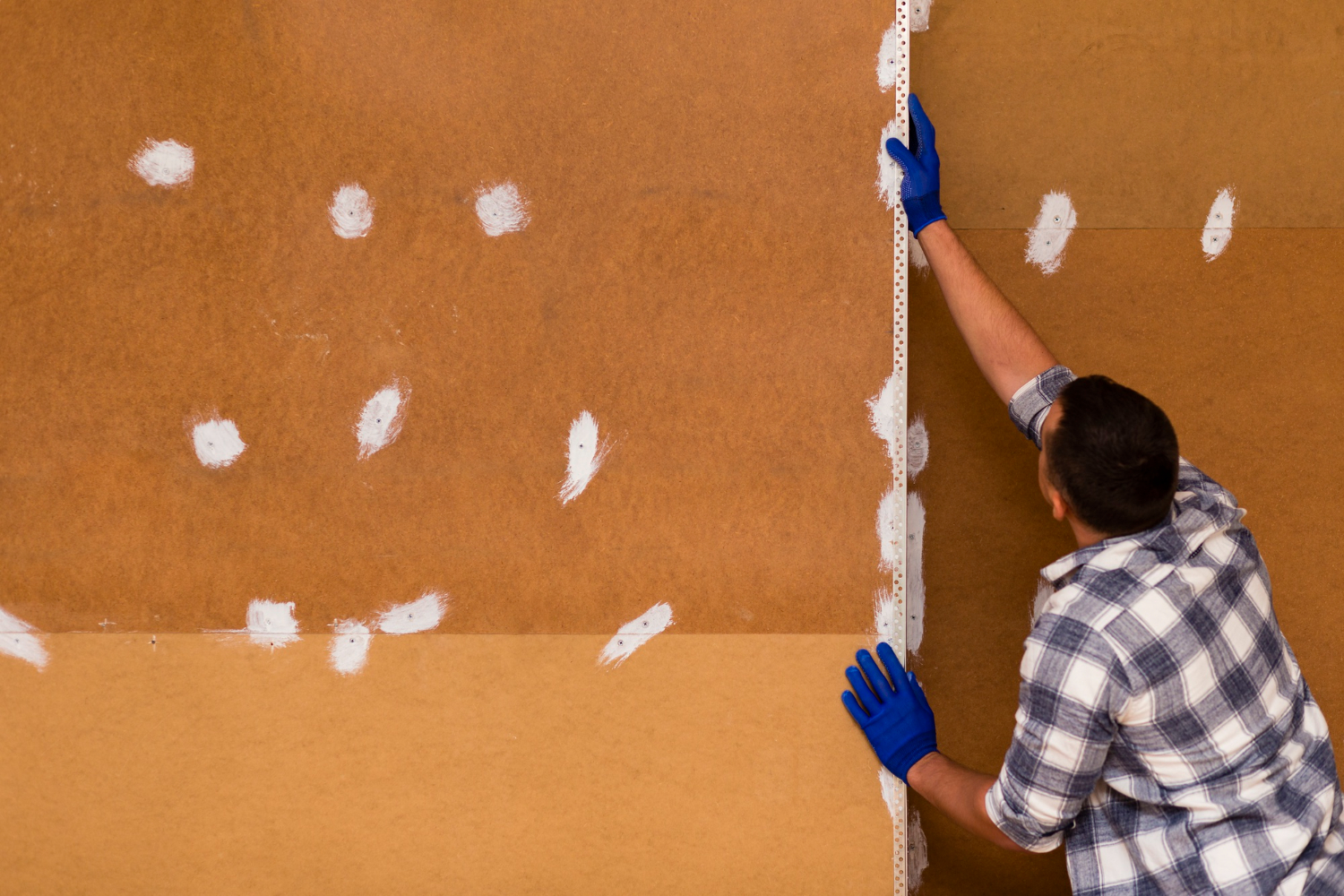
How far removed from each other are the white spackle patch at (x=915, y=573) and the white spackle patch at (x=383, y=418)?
0.96 m

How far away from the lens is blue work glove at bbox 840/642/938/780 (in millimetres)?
1315

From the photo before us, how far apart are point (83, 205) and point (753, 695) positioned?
144 cm

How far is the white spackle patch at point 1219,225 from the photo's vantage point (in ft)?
5.00

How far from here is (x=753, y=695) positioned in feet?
4.48

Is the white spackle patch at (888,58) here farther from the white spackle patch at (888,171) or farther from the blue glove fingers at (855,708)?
the blue glove fingers at (855,708)

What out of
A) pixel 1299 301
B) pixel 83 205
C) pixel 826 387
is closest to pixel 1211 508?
pixel 826 387

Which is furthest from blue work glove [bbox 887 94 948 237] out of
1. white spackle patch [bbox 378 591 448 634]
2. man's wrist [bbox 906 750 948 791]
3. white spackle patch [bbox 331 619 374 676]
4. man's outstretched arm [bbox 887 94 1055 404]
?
white spackle patch [bbox 331 619 374 676]

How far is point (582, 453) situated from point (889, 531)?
542 millimetres

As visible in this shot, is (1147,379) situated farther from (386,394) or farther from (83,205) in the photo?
(83,205)

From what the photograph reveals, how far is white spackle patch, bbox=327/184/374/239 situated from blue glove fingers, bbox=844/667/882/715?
112cm

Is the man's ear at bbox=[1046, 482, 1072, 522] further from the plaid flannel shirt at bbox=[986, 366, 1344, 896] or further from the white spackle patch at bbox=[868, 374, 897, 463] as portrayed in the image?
the white spackle patch at bbox=[868, 374, 897, 463]

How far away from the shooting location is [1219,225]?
1527 millimetres

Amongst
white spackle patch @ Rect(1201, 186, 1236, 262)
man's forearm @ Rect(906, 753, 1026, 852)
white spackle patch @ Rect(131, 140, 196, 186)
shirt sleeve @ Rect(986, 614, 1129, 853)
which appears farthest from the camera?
white spackle patch @ Rect(1201, 186, 1236, 262)

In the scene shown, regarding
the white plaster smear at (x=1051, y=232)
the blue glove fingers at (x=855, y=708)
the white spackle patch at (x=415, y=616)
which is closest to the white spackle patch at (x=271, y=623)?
the white spackle patch at (x=415, y=616)
